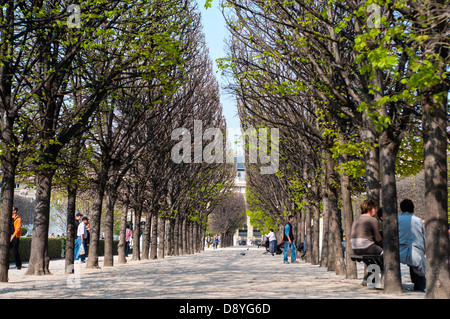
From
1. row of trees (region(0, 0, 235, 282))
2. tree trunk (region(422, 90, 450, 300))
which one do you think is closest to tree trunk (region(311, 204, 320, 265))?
row of trees (region(0, 0, 235, 282))

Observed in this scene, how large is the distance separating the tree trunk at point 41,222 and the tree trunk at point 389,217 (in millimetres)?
9315

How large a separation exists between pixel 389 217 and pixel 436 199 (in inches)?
62.4

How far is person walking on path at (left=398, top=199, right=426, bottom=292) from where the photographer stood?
35.8 feet

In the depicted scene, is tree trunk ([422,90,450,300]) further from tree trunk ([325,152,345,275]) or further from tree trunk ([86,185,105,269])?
tree trunk ([86,185,105,269])

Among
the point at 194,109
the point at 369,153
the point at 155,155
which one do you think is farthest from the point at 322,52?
the point at 194,109

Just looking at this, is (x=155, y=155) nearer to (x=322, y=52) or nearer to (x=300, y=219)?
(x=300, y=219)

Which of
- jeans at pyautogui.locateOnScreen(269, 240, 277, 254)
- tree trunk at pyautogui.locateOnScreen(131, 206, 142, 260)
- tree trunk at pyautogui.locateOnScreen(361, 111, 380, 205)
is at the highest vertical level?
tree trunk at pyautogui.locateOnScreen(361, 111, 380, 205)

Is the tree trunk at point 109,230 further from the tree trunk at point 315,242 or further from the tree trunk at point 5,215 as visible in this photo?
the tree trunk at point 5,215

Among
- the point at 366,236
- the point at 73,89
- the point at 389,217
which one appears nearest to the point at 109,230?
the point at 73,89

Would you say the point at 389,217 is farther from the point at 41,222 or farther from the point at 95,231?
the point at 95,231

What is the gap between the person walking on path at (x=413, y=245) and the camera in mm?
10898

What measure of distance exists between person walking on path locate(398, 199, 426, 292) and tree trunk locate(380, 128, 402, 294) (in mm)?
964

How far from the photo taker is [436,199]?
28.4ft

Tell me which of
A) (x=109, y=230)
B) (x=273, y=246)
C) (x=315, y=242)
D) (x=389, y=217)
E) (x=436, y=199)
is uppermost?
(x=436, y=199)
